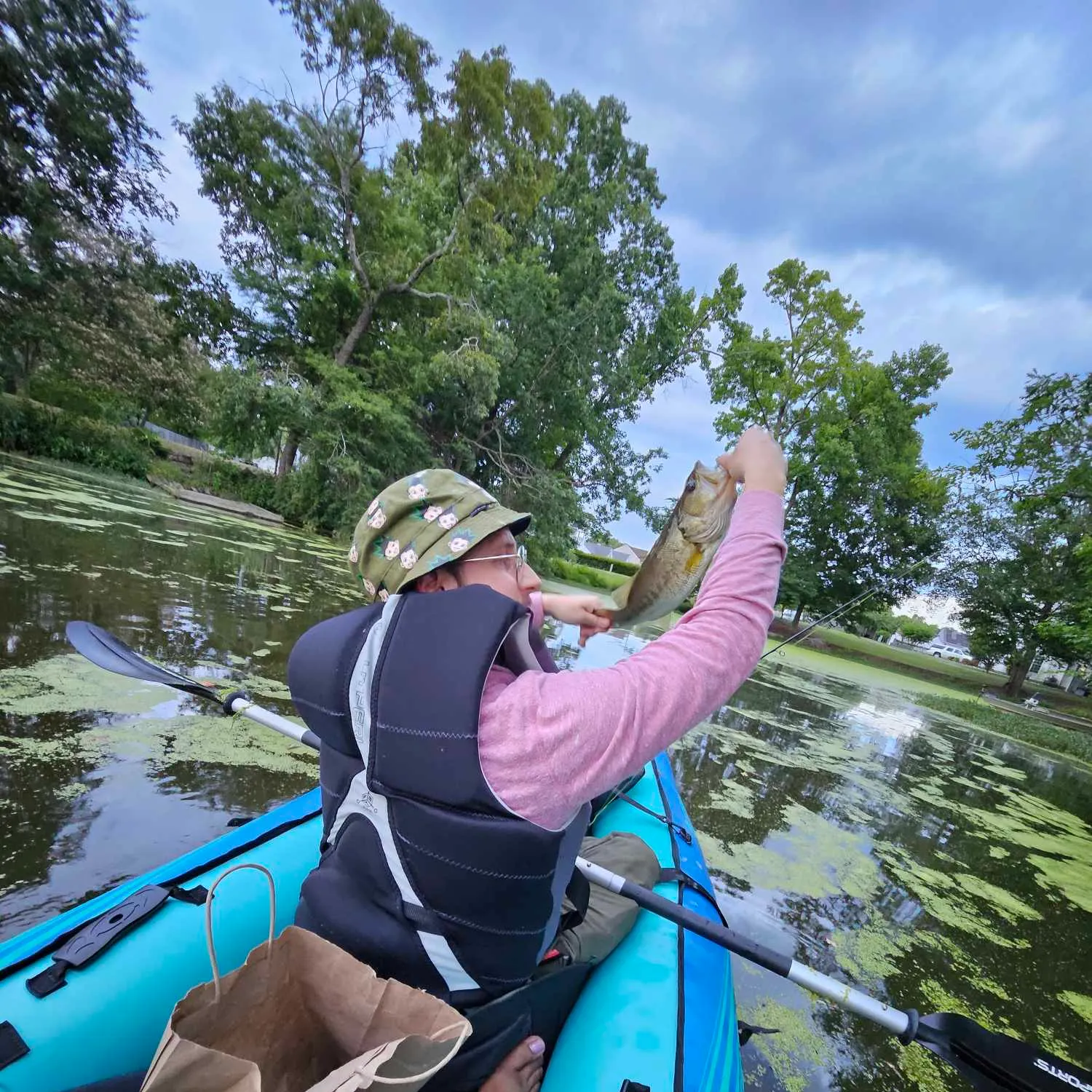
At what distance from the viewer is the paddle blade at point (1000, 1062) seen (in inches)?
66.1

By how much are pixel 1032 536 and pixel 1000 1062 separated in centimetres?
2318

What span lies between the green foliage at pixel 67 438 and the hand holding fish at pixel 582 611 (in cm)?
2143

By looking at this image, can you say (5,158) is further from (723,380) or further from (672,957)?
(723,380)

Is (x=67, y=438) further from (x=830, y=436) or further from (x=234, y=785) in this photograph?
(x=830, y=436)

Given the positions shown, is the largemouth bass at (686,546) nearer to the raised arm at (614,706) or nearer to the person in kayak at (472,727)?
the person in kayak at (472,727)

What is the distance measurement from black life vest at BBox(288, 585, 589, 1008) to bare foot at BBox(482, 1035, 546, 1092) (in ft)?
0.61

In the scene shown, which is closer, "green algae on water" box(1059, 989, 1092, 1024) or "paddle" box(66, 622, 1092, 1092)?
"paddle" box(66, 622, 1092, 1092)

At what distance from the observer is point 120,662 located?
3.26m

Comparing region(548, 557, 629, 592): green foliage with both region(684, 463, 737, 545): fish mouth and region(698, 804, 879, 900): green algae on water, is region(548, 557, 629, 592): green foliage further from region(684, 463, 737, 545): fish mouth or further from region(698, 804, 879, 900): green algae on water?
region(684, 463, 737, 545): fish mouth

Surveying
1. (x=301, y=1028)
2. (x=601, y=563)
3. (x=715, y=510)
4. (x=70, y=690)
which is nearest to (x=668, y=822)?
(x=715, y=510)

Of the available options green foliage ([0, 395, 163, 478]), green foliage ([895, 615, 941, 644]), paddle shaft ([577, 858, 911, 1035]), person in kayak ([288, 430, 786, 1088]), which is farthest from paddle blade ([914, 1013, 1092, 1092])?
green foliage ([895, 615, 941, 644])

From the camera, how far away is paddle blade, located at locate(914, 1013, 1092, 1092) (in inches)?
66.1

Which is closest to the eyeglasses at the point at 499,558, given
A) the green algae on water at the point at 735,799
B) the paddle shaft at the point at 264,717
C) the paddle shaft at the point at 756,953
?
the paddle shaft at the point at 756,953

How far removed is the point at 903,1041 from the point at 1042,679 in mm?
51691
